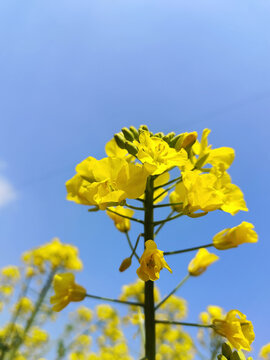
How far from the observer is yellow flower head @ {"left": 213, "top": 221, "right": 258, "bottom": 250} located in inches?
64.9

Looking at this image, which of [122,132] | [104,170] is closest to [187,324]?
[104,170]

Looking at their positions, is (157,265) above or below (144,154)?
below

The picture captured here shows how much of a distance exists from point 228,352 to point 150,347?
1.43 feet

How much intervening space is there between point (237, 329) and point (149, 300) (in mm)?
520

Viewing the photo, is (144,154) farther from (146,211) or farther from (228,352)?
(228,352)

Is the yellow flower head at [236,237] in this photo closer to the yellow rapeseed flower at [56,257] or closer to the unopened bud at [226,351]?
the unopened bud at [226,351]

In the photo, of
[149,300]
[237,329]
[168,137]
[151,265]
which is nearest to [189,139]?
[168,137]

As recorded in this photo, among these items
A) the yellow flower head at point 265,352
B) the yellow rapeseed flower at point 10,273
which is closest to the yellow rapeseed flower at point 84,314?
the yellow rapeseed flower at point 10,273

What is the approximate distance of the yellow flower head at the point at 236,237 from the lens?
5.41ft

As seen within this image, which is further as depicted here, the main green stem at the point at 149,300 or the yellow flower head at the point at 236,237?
the yellow flower head at the point at 236,237

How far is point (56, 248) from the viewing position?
4938 mm

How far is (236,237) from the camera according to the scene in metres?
1.68

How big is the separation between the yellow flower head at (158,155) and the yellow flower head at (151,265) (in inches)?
15.6

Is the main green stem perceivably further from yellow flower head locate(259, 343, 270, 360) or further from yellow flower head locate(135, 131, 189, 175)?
yellow flower head locate(259, 343, 270, 360)
